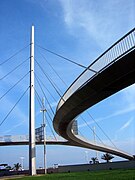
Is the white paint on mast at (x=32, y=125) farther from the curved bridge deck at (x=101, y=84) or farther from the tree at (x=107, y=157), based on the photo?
the tree at (x=107, y=157)

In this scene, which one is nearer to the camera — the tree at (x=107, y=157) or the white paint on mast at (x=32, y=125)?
the white paint on mast at (x=32, y=125)

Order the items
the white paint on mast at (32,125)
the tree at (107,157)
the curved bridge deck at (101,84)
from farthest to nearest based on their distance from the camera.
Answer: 1. the tree at (107,157)
2. the white paint on mast at (32,125)
3. the curved bridge deck at (101,84)

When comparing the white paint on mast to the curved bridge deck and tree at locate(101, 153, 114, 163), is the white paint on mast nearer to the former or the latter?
the curved bridge deck

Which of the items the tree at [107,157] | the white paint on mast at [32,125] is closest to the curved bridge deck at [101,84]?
the white paint on mast at [32,125]

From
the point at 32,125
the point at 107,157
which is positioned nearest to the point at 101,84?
the point at 32,125

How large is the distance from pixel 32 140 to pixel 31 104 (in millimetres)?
4487

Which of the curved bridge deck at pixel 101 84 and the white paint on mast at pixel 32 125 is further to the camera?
the white paint on mast at pixel 32 125

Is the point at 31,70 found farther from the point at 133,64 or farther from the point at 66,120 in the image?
the point at 133,64

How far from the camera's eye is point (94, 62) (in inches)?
858

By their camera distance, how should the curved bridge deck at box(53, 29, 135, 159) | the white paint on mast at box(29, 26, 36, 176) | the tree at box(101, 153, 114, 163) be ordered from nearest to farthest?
the curved bridge deck at box(53, 29, 135, 159)
the white paint on mast at box(29, 26, 36, 176)
the tree at box(101, 153, 114, 163)

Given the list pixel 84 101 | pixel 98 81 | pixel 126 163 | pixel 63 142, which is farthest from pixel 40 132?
pixel 98 81

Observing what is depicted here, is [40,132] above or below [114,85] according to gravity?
above

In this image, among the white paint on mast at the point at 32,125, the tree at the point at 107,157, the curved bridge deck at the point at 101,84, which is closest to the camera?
the curved bridge deck at the point at 101,84

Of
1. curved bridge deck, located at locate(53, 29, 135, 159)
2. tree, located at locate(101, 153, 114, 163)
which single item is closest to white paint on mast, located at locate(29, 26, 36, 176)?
curved bridge deck, located at locate(53, 29, 135, 159)
